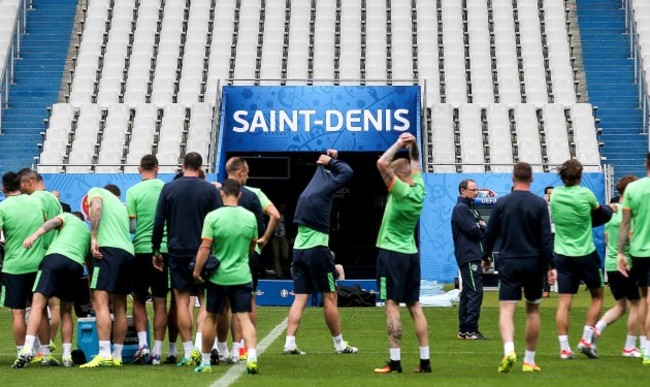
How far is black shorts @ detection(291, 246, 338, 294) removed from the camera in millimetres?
15328

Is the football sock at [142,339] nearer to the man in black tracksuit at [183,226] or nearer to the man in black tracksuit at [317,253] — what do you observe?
the man in black tracksuit at [183,226]

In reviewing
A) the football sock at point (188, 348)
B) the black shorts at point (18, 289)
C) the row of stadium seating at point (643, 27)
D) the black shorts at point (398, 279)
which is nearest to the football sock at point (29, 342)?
the black shorts at point (18, 289)

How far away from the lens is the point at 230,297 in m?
12.8

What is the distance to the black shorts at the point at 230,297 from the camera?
12750 mm

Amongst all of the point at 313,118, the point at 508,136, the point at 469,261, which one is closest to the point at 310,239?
the point at 469,261

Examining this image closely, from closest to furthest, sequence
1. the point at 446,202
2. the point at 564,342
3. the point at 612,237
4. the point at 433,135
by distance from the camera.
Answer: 1. the point at 564,342
2. the point at 612,237
3. the point at 446,202
4. the point at 433,135

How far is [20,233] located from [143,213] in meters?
1.27

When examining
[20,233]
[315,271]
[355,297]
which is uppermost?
[355,297]

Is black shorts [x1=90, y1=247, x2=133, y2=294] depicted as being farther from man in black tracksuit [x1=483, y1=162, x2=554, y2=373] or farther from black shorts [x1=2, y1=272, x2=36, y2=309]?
man in black tracksuit [x1=483, y1=162, x2=554, y2=373]

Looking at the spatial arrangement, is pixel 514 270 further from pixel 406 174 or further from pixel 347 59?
pixel 347 59

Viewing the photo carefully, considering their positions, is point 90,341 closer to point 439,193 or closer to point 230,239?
point 230,239

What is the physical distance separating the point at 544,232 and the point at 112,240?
416 cm

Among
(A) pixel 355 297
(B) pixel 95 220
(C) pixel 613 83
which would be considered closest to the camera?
(B) pixel 95 220

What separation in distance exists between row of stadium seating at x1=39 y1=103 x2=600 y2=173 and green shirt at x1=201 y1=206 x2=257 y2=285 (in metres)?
20.4
